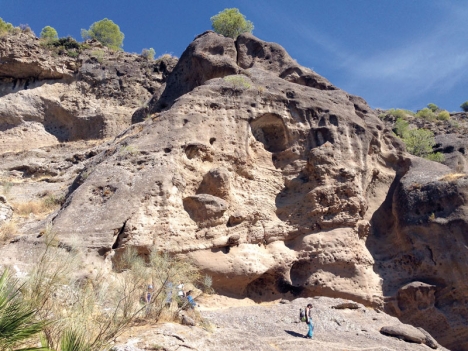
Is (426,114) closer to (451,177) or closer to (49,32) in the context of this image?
(451,177)

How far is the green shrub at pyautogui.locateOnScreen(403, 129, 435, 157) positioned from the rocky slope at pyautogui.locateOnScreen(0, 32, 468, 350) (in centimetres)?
534

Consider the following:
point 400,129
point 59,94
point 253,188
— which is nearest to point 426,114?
point 400,129

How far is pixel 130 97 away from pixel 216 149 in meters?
13.4

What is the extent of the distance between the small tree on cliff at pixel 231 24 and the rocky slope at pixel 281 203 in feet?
37.9

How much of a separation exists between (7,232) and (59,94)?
53.9ft

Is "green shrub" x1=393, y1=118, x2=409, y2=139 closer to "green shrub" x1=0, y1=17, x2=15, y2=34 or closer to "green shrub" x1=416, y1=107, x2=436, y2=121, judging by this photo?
"green shrub" x1=416, y1=107, x2=436, y2=121

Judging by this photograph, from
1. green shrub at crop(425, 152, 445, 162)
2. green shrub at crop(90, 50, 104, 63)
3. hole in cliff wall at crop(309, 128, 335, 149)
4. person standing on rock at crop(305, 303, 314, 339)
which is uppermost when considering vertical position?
green shrub at crop(90, 50, 104, 63)

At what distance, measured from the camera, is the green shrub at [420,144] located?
2266 centimetres

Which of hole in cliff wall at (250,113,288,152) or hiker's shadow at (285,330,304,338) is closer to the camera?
hiker's shadow at (285,330,304,338)

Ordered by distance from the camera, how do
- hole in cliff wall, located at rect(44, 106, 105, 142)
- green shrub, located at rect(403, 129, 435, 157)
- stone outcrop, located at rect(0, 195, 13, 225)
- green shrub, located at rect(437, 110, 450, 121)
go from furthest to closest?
1. green shrub, located at rect(437, 110, 450, 121)
2. hole in cliff wall, located at rect(44, 106, 105, 142)
3. green shrub, located at rect(403, 129, 435, 157)
4. stone outcrop, located at rect(0, 195, 13, 225)

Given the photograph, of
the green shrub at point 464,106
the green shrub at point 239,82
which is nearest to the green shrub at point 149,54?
the green shrub at point 239,82

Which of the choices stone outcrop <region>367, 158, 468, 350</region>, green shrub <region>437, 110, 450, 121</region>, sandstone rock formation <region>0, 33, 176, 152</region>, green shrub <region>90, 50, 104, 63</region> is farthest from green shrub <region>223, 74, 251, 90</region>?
green shrub <region>437, 110, 450, 121</region>

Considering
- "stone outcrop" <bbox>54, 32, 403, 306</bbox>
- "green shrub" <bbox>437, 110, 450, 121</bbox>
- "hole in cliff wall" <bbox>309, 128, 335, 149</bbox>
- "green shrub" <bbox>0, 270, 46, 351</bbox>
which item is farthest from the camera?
"green shrub" <bbox>437, 110, 450, 121</bbox>

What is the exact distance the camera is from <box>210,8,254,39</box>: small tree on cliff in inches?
1139
